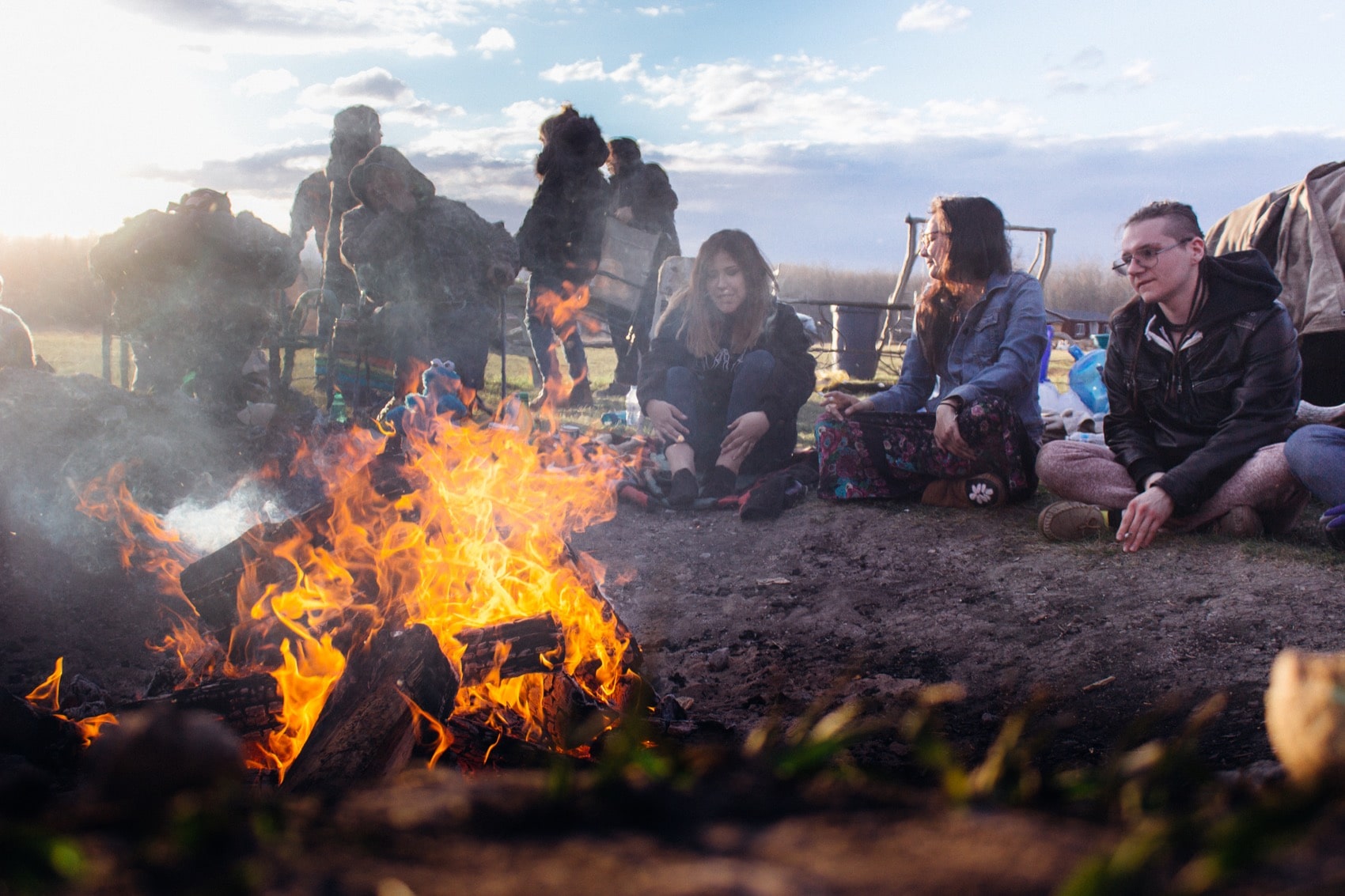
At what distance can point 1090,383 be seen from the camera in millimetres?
7875

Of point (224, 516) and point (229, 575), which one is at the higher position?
point (229, 575)

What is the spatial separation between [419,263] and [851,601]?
552 centimetres

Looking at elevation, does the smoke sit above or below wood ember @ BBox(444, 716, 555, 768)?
above

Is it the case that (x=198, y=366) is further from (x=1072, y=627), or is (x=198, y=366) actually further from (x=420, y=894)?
(x=420, y=894)

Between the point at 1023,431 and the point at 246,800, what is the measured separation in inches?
203

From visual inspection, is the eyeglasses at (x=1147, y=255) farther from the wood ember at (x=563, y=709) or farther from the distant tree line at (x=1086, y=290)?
the distant tree line at (x=1086, y=290)

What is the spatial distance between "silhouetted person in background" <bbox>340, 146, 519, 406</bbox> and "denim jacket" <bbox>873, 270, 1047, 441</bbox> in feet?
14.3

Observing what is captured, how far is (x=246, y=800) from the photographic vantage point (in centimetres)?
83

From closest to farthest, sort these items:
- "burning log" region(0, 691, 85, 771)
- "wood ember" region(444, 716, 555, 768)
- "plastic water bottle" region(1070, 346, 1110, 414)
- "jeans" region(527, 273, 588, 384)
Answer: "wood ember" region(444, 716, 555, 768)
"burning log" region(0, 691, 85, 771)
"plastic water bottle" region(1070, 346, 1110, 414)
"jeans" region(527, 273, 588, 384)

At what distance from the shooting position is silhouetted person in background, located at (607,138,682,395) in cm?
984

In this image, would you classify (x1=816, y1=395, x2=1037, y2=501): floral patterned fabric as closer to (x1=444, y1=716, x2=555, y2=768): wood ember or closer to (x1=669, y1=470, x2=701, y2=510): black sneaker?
(x1=669, y1=470, x2=701, y2=510): black sneaker

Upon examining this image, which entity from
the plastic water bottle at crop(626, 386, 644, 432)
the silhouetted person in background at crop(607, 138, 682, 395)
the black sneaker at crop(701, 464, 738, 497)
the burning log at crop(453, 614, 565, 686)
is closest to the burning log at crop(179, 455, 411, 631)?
the burning log at crop(453, 614, 565, 686)

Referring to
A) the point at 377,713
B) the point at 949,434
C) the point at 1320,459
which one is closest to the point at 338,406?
the point at 949,434

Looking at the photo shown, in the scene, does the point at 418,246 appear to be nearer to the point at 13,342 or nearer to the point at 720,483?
the point at 13,342
